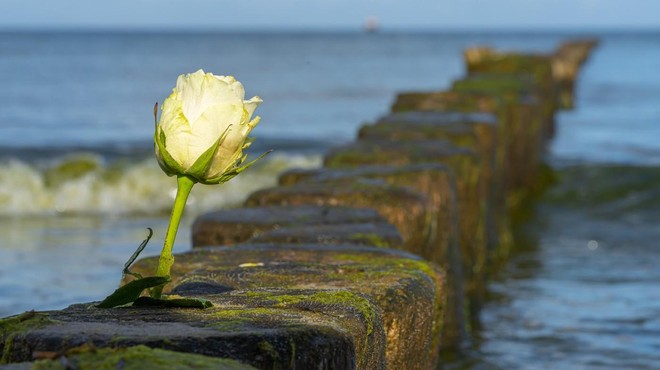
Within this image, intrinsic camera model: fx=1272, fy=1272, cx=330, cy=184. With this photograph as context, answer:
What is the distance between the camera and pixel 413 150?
6.53 metres

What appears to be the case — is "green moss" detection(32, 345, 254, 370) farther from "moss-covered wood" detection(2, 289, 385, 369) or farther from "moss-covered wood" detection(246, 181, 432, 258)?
"moss-covered wood" detection(246, 181, 432, 258)

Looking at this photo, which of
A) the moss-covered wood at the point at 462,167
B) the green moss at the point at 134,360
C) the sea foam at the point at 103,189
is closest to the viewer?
the green moss at the point at 134,360

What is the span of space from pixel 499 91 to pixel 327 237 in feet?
25.2

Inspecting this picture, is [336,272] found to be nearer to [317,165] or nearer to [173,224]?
[173,224]

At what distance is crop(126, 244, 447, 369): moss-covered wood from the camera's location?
2951 mm

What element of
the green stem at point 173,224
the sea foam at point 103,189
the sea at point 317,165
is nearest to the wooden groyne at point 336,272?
the green stem at point 173,224

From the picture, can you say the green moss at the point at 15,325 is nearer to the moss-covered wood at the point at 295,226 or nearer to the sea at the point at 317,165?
the moss-covered wood at the point at 295,226

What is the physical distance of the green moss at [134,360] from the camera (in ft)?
6.00

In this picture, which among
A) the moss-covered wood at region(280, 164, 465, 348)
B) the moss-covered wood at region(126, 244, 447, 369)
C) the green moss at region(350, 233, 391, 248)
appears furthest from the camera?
the moss-covered wood at region(280, 164, 465, 348)

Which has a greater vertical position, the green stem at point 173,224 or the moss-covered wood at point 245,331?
the green stem at point 173,224

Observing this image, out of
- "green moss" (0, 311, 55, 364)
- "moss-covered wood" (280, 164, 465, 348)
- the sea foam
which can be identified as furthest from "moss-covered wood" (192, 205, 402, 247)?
the sea foam

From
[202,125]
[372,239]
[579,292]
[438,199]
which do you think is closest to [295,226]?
[372,239]

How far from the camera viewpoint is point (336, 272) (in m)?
3.10

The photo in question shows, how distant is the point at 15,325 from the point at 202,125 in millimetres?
477
